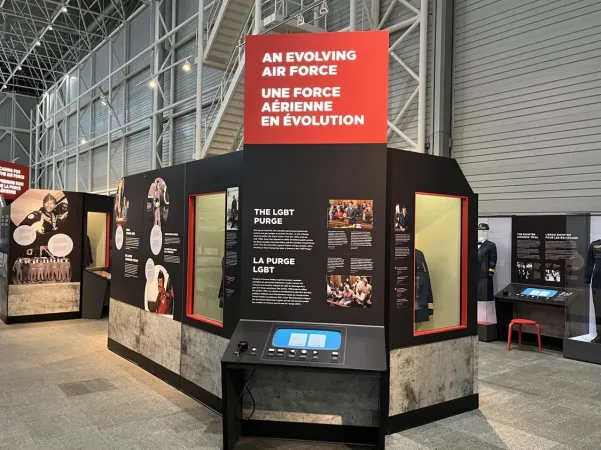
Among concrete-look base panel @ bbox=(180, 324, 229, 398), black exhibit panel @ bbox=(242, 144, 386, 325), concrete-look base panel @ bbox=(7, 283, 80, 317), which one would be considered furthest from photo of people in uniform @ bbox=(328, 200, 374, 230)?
concrete-look base panel @ bbox=(7, 283, 80, 317)

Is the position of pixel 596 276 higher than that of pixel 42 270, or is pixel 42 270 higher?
pixel 596 276

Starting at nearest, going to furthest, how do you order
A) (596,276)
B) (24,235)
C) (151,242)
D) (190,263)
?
(190,263) < (151,242) < (596,276) < (24,235)

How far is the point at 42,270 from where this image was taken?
8961 mm

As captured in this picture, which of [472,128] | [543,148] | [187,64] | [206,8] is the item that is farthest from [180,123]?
[543,148]

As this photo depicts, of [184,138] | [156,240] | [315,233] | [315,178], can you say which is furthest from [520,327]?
[184,138]

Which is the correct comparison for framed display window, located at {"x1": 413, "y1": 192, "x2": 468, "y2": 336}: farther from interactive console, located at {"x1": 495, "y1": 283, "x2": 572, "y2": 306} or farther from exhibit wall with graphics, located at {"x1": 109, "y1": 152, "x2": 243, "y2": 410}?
interactive console, located at {"x1": 495, "y1": 283, "x2": 572, "y2": 306}

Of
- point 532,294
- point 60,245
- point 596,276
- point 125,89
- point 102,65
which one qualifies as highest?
A: point 102,65

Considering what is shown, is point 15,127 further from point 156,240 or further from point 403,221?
point 403,221

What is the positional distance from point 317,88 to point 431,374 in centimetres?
258

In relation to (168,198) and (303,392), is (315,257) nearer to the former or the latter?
(303,392)

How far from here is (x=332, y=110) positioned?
11.7ft

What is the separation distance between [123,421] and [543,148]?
675 cm

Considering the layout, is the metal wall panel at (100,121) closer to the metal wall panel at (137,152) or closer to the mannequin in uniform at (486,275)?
the metal wall panel at (137,152)

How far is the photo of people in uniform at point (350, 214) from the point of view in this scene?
3590 millimetres
